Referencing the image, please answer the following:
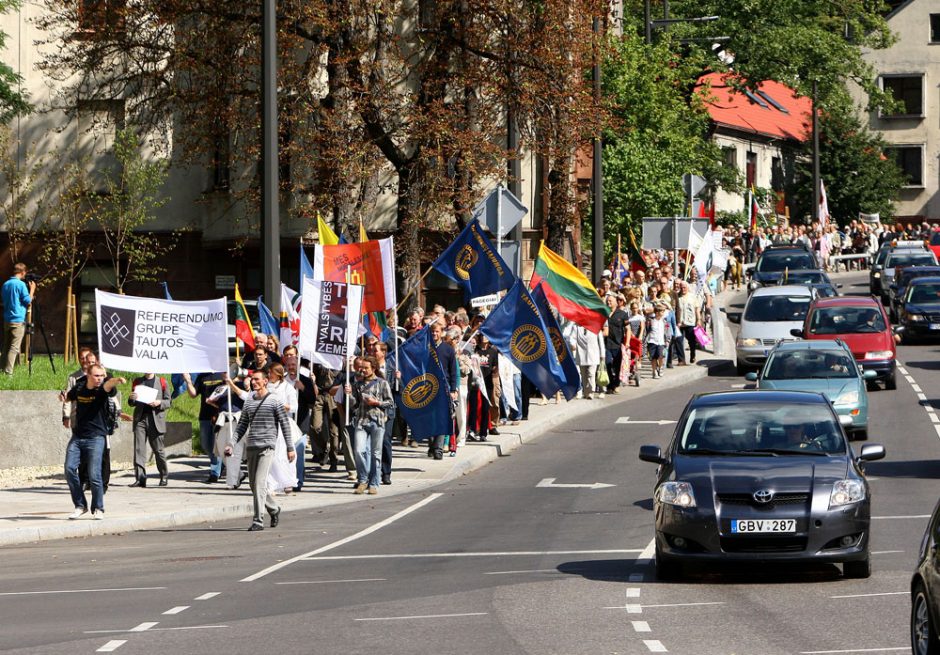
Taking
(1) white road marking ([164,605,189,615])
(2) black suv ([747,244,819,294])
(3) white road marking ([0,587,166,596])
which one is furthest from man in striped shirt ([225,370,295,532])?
(2) black suv ([747,244,819,294])

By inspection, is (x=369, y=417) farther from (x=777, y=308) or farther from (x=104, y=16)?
(x=777, y=308)

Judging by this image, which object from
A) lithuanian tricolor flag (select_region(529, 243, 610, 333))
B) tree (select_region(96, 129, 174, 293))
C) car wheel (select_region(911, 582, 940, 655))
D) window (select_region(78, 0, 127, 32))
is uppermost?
window (select_region(78, 0, 127, 32))

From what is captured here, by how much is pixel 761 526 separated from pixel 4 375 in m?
17.6

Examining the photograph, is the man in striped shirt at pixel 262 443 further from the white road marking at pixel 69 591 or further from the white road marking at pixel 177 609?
the white road marking at pixel 177 609

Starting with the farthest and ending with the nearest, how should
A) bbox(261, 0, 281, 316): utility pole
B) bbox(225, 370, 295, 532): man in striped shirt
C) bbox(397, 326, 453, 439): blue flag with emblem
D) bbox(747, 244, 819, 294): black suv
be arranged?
bbox(747, 244, 819, 294): black suv, bbox(397, 326, 453, 439): blue flag with emblem, bbox(261, 0, 281, 316): utility pole, bbox(225, 370, 295, 532): man in striped shirt

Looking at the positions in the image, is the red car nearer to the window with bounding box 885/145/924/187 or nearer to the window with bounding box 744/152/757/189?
the window with bounding box 744/152/757/189

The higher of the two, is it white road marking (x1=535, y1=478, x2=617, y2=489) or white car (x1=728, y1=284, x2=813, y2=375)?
white car (x1=728, y1=284, x2=813, y2=375)

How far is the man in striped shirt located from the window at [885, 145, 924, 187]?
76.0 meters

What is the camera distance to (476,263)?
25.9m

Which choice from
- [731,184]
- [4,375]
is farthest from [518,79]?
[731,184]

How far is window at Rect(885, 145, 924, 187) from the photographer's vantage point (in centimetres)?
→ 9062

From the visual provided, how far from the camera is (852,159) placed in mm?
83812

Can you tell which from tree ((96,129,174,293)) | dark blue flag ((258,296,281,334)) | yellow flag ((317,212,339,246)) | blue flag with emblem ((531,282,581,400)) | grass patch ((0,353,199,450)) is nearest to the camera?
dark blue flag ((258,296,281,334))

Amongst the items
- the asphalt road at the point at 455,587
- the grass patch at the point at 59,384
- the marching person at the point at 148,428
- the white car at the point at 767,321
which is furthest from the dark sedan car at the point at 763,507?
the white car at the point at 767,321
